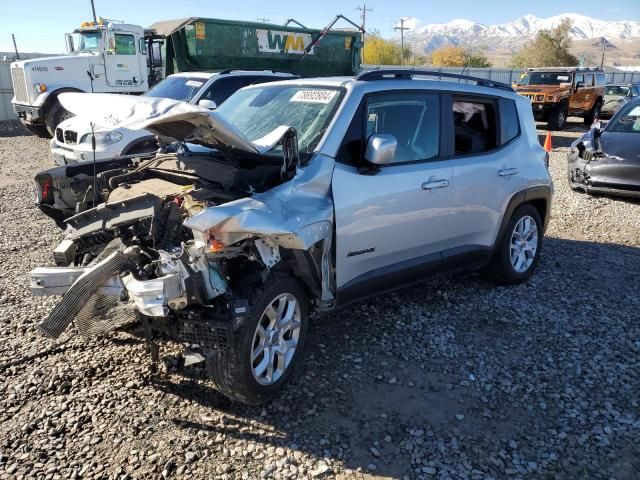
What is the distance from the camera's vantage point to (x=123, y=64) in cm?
1441

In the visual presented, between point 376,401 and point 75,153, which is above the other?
point 75,153

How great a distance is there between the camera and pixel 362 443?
118 inches

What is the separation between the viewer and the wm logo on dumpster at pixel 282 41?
14.3 metres

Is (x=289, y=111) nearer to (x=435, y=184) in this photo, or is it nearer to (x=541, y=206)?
(x=435, y=184)

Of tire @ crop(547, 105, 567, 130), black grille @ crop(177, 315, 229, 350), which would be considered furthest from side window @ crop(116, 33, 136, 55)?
tire @ crop(547, 105, 567, 130)

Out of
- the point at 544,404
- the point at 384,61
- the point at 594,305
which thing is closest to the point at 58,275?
the point at 544,404

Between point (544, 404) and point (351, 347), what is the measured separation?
1.34 m

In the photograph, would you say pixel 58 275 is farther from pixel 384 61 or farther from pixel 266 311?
pixel 384 61

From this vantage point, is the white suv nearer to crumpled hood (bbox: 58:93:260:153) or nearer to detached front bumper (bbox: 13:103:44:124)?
crumpled hood (bbox: 58:93:260:153)

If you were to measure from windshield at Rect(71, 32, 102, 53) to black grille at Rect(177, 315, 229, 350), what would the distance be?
13817mm

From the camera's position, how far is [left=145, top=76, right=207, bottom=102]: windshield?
29.2 ft

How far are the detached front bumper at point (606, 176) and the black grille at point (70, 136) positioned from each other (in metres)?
8.08

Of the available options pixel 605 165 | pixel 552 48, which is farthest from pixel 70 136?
pixel 552 48

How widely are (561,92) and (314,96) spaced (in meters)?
17.5
